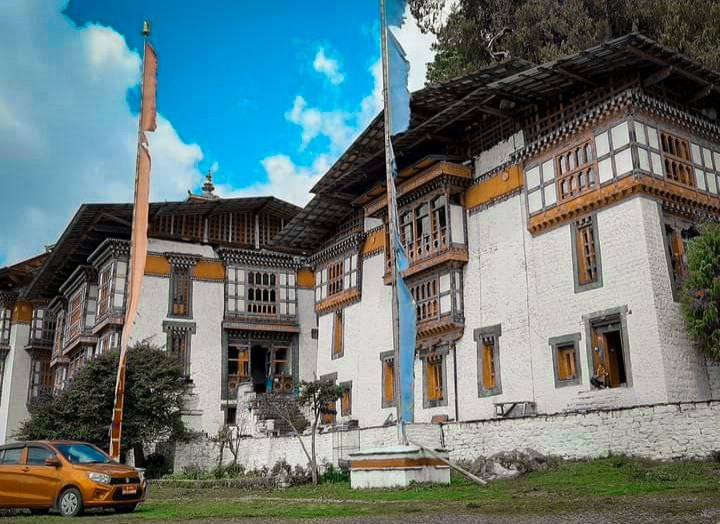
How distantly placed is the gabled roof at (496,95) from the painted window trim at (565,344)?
289 inches

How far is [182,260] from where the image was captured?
36.8 m

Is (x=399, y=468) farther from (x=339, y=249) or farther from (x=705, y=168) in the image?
(x=339, y=249)

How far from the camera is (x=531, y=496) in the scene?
1295 centimetres

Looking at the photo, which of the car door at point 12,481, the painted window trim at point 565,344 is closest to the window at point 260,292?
the painted window trim at point 565,344

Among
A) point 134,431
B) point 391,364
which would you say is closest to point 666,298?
point 391,364

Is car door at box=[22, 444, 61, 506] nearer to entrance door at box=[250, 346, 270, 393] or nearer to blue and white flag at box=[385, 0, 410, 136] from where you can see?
blue and white flag at box=[385, 0, 410, 136]

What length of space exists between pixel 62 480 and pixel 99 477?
2.11 ft

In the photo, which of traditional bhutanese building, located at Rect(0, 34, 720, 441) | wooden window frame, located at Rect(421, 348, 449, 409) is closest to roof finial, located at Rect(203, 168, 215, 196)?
traditional bhutanese building, located at Rect(0, 34, 720, 441)

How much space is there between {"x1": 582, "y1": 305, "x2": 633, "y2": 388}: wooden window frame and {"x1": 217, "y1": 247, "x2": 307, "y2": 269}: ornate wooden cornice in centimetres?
2108

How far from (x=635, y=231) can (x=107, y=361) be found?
19806 mm

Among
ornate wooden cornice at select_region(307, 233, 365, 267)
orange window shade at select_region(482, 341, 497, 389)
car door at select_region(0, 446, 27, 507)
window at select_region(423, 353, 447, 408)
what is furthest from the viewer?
ornate wooden cornice at select_region(307, 233, 365, 267)

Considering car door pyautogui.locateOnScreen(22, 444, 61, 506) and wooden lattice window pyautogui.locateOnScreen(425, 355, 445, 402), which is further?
wooden lattice window pyautogui.locateOnScreen(425, 355, 445, 402)

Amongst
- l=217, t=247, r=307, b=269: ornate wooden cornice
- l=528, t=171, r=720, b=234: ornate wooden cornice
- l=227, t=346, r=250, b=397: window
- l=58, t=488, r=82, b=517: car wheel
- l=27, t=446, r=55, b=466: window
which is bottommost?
l=58, t=488, r=82, b=517: car wheel

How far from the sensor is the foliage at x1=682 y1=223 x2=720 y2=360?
1827 cm
